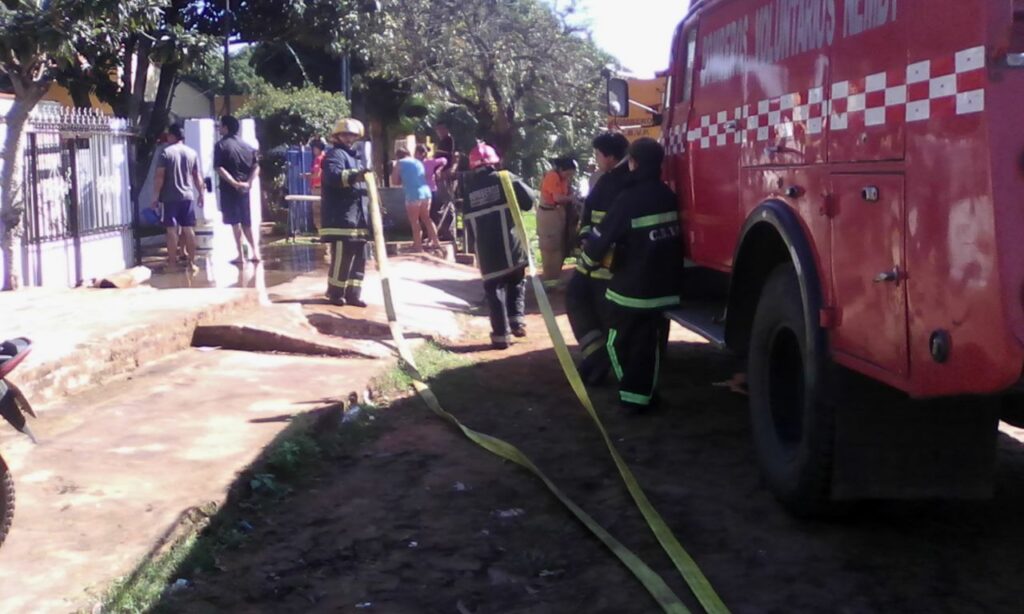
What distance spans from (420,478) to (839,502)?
2049 mm

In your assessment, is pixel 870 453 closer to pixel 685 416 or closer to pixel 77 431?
pixel 685 416

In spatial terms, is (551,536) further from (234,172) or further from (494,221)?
(234,172)

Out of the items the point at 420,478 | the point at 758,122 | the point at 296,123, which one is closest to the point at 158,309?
the point at 420,478

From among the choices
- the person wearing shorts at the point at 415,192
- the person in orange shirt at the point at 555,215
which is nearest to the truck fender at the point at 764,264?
the person in orange shirt at the point at 555,215

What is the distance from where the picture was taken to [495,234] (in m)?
8.96

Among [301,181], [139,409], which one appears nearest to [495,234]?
[139,409]

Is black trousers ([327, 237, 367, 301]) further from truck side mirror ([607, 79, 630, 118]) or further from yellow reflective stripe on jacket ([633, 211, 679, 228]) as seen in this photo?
yellow reflective stripe on jacket ([633, 211, 679, 228])

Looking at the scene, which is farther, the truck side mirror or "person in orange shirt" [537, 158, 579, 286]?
"person in orange shirt" [537, 158, 579, 286]

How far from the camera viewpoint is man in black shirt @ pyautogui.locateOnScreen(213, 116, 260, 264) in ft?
39.7

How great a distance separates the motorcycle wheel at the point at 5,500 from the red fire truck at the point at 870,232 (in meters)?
3.00

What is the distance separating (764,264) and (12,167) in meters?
7.39

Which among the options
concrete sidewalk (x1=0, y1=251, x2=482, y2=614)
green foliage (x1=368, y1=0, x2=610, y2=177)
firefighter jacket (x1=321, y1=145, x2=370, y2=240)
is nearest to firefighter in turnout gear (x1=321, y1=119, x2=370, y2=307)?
firefighter jacket (x1=321, y1=145, x2=370, y2=240)

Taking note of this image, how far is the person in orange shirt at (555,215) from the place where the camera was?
11.5 meters

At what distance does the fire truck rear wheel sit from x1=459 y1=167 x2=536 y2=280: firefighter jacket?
3854mm
